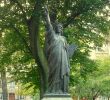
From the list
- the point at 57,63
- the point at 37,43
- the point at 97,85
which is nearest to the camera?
the point at 57,63

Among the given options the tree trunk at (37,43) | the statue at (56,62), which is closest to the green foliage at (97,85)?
the tree trunk at (37,43)

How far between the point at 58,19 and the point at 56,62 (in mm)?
9075

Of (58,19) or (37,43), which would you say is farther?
(58,19)

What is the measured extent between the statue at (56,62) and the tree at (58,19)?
1.74 m

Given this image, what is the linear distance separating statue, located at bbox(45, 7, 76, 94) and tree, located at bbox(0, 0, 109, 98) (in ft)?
5.71

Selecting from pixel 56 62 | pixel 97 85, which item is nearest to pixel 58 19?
pixel 56 62

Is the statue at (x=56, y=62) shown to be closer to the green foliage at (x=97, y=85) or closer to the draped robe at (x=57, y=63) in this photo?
the draped robe at (x=57, y=63)

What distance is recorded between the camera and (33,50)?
25.1m

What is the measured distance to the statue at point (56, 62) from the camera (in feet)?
64.2

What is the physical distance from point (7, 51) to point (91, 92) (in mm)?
23231

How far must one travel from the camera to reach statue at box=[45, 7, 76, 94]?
64.2ft

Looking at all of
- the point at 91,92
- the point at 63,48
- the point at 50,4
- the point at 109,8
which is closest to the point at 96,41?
the point at 109,8

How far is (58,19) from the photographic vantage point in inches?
1128

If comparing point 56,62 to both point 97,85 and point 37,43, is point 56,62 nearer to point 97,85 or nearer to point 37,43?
point 37,43
